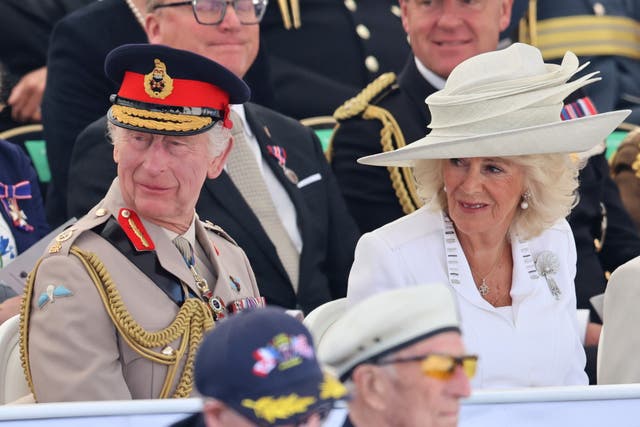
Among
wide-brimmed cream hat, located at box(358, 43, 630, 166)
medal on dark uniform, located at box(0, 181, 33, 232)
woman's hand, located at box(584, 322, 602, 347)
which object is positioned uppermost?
wide-brimmed cream hat, located at box(358, 43, 630, 166)

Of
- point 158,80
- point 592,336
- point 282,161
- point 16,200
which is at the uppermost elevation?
point 158,80

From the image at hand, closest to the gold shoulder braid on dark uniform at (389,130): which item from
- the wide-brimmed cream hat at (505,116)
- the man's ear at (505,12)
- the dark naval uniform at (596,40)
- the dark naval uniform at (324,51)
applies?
the man's ear at (505,12)

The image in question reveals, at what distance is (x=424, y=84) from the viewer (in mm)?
4879

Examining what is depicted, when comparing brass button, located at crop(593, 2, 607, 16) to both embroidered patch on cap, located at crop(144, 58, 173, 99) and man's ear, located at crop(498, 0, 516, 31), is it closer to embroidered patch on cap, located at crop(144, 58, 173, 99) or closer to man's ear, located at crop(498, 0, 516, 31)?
man's ear, located at crop(498, 0, 516, 31)

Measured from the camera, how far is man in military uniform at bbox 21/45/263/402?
324 cm

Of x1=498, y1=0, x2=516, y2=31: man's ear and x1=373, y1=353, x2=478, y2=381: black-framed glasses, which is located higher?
x1=498, y1=0, x2=516, y2=31: man's ear

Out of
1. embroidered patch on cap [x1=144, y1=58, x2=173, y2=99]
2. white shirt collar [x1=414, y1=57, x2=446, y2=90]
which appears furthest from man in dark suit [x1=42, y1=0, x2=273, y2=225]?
embroidered patch on cap [x1=144, y1=58, x2=173, y2=99]

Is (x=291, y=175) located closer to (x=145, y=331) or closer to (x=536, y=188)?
(x=536, y=188)

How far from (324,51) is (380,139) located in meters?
1.47

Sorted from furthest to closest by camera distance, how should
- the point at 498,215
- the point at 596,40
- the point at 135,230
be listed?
the point at 596,40, the point at 498,215, the point at 135,230

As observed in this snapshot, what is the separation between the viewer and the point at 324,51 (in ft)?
20.3

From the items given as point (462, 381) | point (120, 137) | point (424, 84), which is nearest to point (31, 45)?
point (424, 84)

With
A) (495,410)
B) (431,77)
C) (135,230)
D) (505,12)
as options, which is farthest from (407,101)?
(495,410)

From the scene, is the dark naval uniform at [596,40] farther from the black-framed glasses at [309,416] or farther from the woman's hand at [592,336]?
the black-framed glasses at [309,416]
